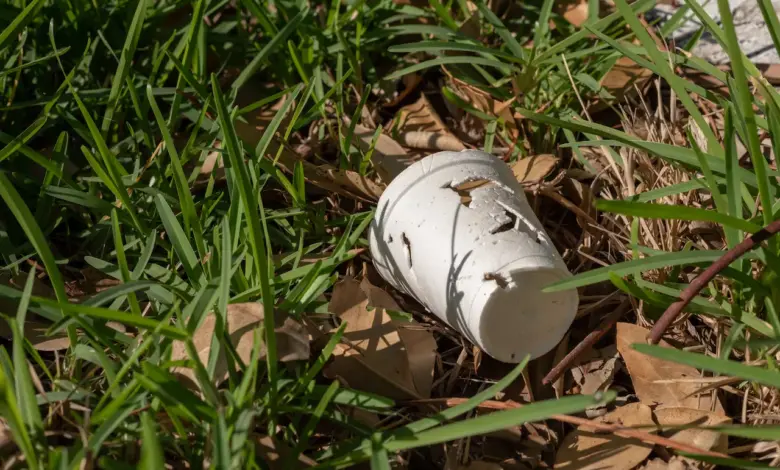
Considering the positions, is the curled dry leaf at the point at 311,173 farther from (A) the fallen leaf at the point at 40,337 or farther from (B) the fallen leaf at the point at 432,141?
(A) the fallen leaf at the point at 40,337

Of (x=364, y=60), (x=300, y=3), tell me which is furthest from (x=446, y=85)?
(x=300, y=3)

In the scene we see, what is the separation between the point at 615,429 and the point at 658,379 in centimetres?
14

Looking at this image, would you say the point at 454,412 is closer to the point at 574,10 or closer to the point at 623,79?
the point at 623,79

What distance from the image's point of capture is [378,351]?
1.38m

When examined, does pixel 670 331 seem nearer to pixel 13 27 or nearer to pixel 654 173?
pixel 654 173

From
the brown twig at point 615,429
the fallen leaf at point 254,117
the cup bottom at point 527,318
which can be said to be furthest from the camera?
the fallen leaf at point 254,117

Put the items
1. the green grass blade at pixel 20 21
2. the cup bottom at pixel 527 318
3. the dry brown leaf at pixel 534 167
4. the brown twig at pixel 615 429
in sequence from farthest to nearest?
the dry brown leaf at pixel 534 167, the green grass blade at pixel 20 21, the cup bottom at pixel 527 318, the brown twig at pixel 615 429

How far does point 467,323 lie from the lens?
4.43 feet

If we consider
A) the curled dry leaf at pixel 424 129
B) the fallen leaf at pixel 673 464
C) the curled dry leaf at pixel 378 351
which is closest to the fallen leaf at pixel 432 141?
the curled dry leaf at pixel 424 129

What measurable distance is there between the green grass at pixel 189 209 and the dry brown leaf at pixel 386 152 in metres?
0.03

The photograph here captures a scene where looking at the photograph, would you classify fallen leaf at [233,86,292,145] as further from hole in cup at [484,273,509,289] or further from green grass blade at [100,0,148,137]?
hole in cup at [484,273,509,289]

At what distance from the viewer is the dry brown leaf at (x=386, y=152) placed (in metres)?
1.80

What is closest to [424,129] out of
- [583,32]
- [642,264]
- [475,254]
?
[583,32]

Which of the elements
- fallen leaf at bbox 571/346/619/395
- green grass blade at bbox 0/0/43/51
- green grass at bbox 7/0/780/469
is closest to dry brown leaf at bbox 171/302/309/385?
green grass at bbox 7/0/780/469
